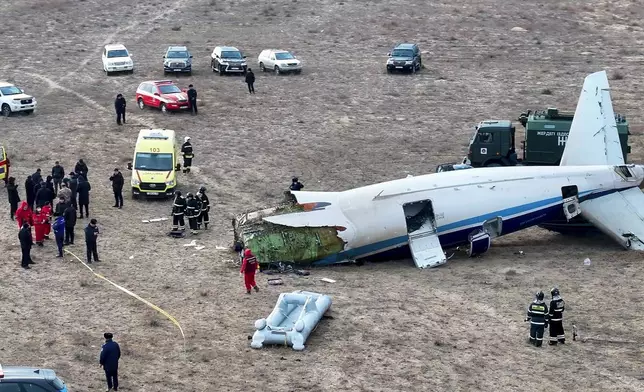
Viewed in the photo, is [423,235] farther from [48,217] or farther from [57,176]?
[57,176]

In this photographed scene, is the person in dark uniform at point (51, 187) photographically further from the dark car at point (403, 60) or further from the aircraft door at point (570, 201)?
the dark car at point (403, 60)

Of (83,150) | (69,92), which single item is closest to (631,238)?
(83,150)

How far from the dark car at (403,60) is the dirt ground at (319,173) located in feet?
3.17

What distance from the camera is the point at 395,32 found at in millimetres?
74000

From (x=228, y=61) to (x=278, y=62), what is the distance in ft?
9.09

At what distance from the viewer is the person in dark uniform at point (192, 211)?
38.2m

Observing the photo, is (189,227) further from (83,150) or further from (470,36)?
(470,36)

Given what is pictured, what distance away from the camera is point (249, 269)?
103 feet

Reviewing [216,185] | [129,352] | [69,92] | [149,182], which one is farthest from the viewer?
[69,92]

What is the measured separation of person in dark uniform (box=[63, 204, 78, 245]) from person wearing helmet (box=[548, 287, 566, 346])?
1620 cm

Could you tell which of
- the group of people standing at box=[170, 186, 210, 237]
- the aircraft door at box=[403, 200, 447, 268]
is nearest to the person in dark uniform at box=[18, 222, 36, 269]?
the group of people standing at box=[170, 186, 210, 237]

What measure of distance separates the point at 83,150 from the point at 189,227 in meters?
12.3

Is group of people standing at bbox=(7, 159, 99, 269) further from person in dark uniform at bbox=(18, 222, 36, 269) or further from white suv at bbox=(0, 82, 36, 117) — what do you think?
white suv at bbox=(0, 82, 36, 117)

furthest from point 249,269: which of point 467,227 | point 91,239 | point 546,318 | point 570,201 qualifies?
point 570,201
